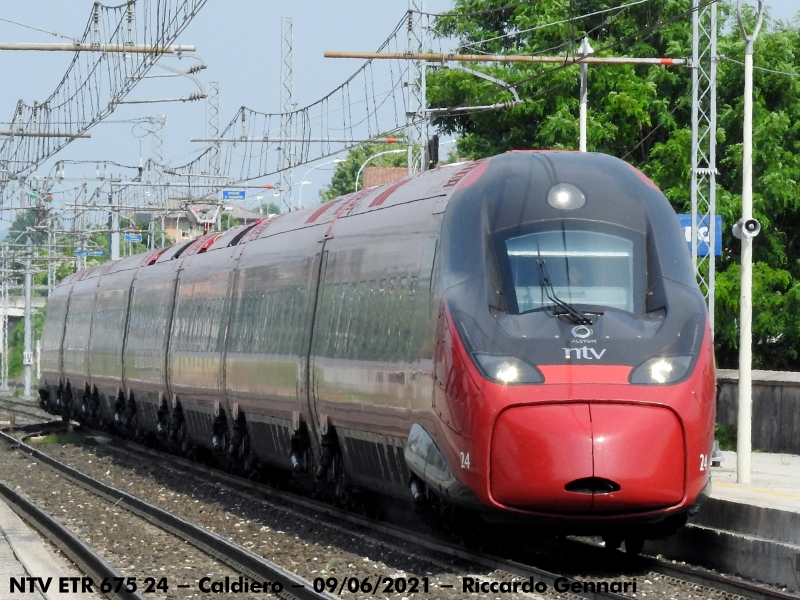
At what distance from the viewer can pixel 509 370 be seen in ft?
35.1

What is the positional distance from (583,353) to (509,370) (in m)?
0.52

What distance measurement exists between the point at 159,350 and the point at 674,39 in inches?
663

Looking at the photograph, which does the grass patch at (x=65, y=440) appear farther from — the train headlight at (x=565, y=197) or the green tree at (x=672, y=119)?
the train headlight at (x=565, y=197)

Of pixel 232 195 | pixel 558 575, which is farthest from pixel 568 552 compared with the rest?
pixel 232 195

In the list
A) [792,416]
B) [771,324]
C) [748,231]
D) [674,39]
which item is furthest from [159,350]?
[674,39]

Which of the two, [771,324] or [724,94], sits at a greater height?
[724,94]

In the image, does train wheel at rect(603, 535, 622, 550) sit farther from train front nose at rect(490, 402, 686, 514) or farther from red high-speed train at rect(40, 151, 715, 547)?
train front nose at rect(490, 402, 686, 514)

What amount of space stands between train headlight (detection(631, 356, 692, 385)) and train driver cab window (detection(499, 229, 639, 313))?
609mm

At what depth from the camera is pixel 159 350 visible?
25094 mm

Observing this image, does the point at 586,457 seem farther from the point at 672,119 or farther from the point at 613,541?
the point at 672,119

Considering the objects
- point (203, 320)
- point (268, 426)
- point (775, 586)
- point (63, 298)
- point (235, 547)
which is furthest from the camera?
point (63, 298)

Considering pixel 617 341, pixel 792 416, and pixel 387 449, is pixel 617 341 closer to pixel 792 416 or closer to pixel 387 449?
pixel 387 449

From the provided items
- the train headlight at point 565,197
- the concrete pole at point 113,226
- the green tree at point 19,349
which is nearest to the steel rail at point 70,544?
the train headlight at point 565,197

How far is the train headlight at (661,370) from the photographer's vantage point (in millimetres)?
10648
